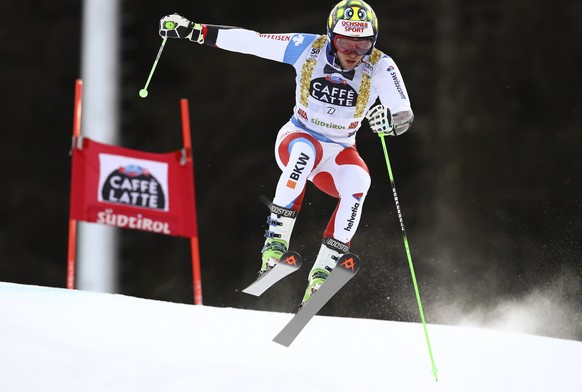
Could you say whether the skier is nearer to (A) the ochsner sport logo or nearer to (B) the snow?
(B) the snow

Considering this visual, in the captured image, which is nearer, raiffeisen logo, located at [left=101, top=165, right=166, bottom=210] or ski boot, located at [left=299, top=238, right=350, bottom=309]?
ski boot, located at [left=299, top=238, right=350, bottom=309]

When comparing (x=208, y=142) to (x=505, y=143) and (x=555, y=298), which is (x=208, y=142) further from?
(x=555, y=298)

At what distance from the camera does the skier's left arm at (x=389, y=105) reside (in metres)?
7.00

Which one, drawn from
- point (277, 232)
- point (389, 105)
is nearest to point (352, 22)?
point (389, 105)

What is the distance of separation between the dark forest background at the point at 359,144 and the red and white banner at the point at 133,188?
15.4ft

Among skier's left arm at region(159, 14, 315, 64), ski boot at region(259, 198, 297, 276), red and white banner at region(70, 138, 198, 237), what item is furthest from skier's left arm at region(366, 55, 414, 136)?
red and white banner at region(70, 138, 198, 237)

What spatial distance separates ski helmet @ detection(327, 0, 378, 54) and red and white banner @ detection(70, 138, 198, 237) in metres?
2.67

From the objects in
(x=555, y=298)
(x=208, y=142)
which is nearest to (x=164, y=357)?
(x=555, y=298)

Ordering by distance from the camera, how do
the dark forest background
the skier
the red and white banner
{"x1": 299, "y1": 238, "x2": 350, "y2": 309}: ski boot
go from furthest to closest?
1. the dark forest background
2. the red and white banner
3. {"x1": 299, "y1": 238, "x2": 350, "y2": 309}: ski boot
4. the skier

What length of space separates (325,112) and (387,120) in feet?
1.22

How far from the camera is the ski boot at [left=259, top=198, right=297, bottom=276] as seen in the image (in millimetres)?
7133

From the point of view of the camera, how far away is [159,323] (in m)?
7.49

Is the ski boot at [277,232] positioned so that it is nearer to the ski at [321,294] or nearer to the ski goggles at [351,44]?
the ski at [321,294]

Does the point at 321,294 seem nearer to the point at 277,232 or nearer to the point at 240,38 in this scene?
the point at 277,232
